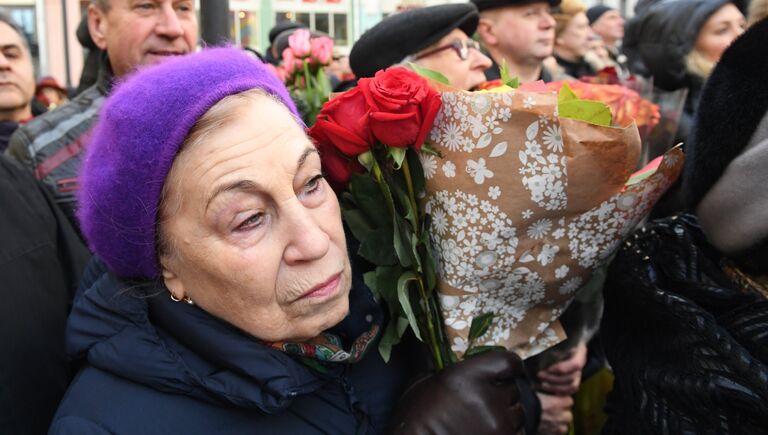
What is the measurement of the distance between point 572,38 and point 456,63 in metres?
2.88

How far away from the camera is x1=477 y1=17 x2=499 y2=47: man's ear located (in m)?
3.96

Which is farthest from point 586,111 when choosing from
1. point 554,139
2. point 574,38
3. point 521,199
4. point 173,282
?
point 574,38

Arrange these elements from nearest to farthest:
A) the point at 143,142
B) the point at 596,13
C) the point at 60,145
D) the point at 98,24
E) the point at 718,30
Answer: the point at 143,142 → the point at 60,145 → the point at 98,24 → the point at 718,30 → the point at 596,13

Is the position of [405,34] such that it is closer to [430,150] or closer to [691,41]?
[691,41]

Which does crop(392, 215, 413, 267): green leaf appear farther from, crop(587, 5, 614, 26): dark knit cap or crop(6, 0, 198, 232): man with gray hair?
crop(587, 5, 614, 26): dark knit cap

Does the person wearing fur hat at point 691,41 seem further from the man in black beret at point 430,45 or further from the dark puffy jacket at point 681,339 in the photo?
the dark puffy jacket at point 681,339

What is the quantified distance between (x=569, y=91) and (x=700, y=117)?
0.31 meters

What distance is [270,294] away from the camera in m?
1.34

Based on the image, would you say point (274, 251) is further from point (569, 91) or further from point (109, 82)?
point (109, 82)

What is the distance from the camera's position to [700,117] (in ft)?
4.79

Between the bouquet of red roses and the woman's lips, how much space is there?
0.49 ft

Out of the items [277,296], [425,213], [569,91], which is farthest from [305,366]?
[569,91]

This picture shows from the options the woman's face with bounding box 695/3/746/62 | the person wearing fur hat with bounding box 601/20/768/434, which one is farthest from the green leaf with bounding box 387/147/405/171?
the woman's face with bounding box 695/3/746/62

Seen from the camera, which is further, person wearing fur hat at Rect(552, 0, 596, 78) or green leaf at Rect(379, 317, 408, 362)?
person wearing fur hat at Rect(552, 0, 596, 78)
